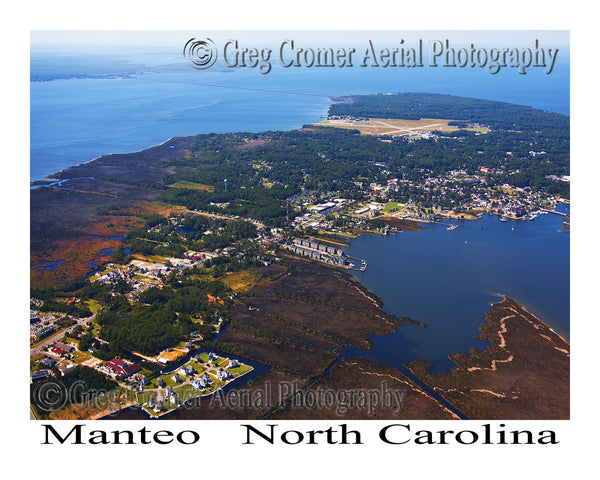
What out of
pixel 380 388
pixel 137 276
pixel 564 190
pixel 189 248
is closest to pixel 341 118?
pixel 564 190

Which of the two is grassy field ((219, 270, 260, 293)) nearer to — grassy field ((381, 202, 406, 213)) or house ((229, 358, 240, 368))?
house ((229, 358, 240, 368))

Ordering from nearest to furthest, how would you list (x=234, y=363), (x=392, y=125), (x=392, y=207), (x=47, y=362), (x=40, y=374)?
(x=40, y=374), (x=47, y=362), (x=234, y=363), (x=392, y=207), (x=392, y=125)

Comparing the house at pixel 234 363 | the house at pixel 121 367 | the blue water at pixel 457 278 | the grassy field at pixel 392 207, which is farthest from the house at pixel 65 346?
the grassy field at pixel 392 207

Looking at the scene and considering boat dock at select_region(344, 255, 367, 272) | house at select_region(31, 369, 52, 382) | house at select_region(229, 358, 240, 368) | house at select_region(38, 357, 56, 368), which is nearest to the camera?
house at select_region(31, 369, 52, 382)

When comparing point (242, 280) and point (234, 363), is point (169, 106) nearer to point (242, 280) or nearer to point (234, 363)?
point (242, 280)

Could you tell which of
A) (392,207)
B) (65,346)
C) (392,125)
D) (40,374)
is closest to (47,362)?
(40,374)

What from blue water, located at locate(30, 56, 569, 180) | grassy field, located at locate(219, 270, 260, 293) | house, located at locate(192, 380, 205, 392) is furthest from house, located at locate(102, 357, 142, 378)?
blue water, located at locate(30, 56, 569, 180)
